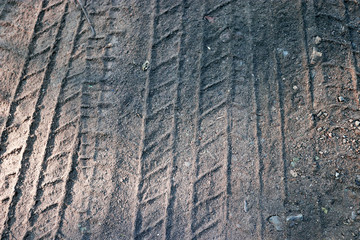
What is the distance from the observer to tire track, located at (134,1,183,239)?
1842 mm

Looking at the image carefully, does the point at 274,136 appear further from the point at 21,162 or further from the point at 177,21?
the point at 21,162

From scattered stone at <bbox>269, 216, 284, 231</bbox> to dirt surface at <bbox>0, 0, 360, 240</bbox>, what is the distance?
10 mm

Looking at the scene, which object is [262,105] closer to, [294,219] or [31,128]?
[294,219]

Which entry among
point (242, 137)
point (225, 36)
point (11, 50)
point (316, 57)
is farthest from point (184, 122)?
point (11, 50)

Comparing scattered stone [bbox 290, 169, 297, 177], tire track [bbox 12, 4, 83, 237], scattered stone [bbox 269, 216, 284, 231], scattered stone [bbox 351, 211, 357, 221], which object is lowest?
scattered stone [bbox 351, 211, 357, 221]

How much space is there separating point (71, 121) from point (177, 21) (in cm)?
90

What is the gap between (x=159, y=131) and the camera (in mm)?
1996

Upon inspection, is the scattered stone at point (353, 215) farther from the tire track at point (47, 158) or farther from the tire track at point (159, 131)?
the tire track at point (47, 158)

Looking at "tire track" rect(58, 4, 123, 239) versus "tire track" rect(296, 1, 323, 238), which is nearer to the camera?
"tire track" rect(296, 1, 323, 238)

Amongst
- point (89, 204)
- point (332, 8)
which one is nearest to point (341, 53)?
point (332, 8)

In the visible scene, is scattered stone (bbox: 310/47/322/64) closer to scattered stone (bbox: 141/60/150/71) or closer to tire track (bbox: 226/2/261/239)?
tire track (bbox: 226/2/261/239)

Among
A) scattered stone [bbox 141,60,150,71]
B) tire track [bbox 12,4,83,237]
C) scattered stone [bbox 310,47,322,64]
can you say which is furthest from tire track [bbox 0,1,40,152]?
scattered stone [bbox 310,47,322,64]

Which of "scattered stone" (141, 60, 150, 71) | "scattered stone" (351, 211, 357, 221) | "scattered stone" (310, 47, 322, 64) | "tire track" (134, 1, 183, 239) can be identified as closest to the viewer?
"scattered stone" (351, 211, 357, 221)

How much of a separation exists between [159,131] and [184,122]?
→ 0.49ft
